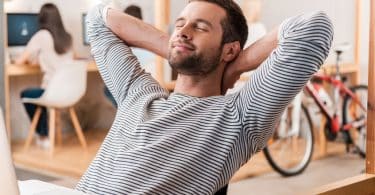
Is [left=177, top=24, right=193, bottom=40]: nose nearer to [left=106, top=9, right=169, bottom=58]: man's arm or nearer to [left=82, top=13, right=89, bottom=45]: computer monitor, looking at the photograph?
[left=106, top=9, right=169, bottom=58]: man's arm

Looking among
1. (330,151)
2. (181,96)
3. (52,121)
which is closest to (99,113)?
(52,121)

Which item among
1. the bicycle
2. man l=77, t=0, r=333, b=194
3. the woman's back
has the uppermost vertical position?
man l=77, t=0, r=333, b=194

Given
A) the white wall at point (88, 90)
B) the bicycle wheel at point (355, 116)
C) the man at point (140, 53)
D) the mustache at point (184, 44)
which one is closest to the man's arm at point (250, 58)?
the mustache at point (184, 44)

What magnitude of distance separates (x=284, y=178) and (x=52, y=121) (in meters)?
1.57

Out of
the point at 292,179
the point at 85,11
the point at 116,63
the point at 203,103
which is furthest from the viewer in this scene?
the point at 85,11

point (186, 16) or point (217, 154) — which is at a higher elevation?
point (186, 16)

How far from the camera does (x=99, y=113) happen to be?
435 centimetres

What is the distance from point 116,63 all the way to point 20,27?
9.26 ft

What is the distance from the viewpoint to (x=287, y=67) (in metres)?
1.16

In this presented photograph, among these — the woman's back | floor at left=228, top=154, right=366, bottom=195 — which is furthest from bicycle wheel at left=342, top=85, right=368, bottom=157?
the woman's back

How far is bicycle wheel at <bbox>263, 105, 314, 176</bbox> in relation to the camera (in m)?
4.00

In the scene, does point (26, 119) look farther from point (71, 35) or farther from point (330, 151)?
point (330, 151)

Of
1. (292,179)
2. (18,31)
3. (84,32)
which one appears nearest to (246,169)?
(292,179)

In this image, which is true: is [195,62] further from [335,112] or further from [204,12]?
[335,112]
